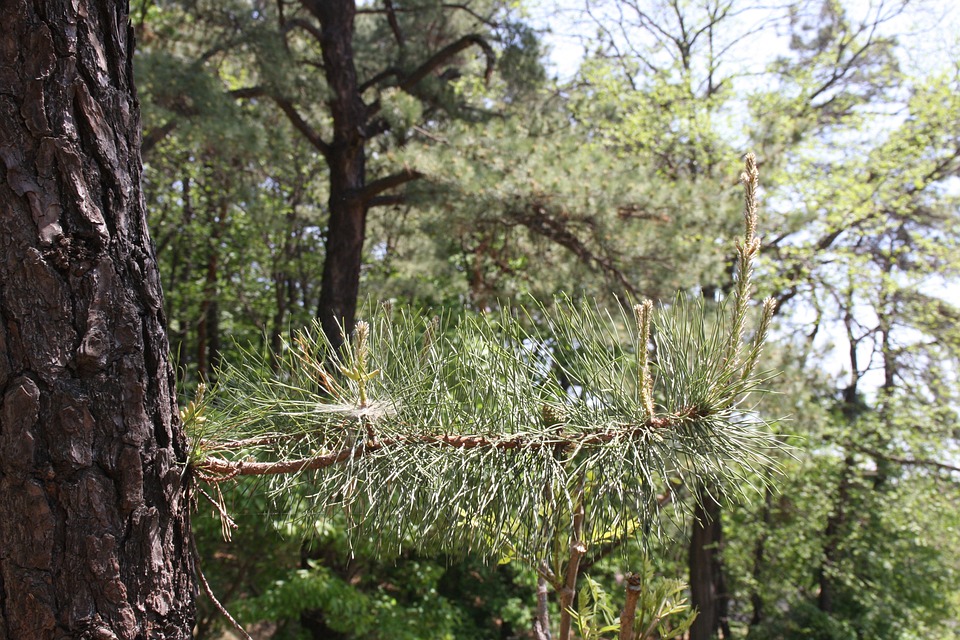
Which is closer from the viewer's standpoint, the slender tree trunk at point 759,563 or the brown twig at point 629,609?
the brown twig at point 629,609

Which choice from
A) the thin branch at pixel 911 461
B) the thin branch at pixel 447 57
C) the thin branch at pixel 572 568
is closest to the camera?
the thin branch at pixel 572 568

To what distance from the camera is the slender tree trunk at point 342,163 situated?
5.17m

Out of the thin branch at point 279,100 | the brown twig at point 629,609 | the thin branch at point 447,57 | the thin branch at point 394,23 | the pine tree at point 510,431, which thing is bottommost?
the brown twig at point 629,609

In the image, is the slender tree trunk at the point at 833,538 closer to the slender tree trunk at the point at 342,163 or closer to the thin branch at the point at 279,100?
the slender tree trunk at the point at 342,163

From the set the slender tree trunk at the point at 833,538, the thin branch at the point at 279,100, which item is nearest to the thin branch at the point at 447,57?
the thin branch at the point at 279,100

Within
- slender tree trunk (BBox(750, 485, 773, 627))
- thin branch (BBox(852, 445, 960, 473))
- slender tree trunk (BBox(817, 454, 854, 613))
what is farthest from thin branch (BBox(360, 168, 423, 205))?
slender tree trunk (BBox(817, 454, 854, 613))

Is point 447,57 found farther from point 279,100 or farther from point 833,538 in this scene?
point 833,538

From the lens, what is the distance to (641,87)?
8094 millimetres

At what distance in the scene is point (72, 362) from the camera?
0.71 m

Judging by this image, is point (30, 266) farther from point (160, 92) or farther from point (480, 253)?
point (480, 253)

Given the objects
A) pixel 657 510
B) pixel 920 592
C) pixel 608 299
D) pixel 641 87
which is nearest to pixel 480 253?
pixel 608 299

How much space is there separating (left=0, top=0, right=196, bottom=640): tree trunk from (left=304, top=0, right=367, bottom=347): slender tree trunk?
4.33 metres

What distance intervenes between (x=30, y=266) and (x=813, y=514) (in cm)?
812

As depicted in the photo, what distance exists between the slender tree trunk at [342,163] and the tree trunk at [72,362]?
14.2ft
